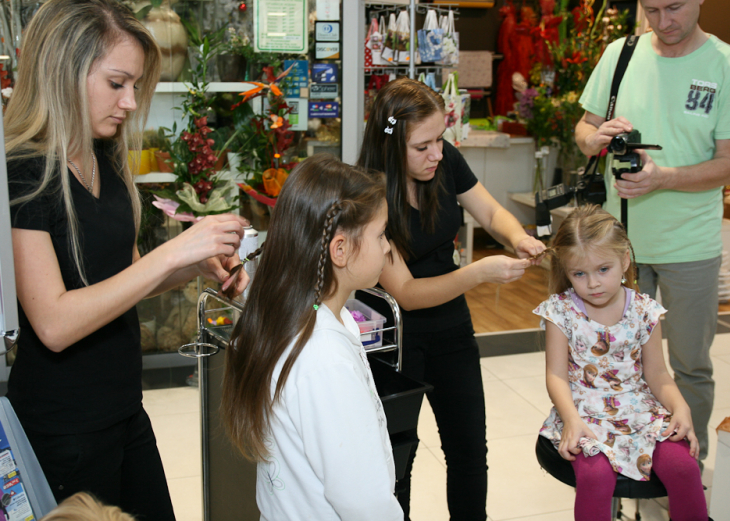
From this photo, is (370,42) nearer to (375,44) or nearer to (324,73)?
(375,44)

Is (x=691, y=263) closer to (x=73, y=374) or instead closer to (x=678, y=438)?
(x=678, y=438)

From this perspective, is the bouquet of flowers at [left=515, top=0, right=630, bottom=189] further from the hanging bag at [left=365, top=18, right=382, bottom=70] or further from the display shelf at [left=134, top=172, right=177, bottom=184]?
the display shelf at [left=134, top=172, right=177, bottom=184]

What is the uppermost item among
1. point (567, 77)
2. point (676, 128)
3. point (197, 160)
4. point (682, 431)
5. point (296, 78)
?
point (567, 77)

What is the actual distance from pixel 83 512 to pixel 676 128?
85.3 inches

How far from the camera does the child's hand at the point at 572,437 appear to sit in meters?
1.77

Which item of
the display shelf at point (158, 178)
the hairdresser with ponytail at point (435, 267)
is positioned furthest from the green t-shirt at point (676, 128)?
the display shelf at point (158, 178)

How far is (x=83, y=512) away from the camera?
91 centimetres

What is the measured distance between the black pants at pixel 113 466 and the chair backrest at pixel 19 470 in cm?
13

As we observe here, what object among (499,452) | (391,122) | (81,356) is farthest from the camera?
(499,452)

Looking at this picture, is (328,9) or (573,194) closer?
(573,194)

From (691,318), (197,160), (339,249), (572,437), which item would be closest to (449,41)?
(197,160)

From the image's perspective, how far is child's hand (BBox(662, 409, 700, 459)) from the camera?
1.79 m

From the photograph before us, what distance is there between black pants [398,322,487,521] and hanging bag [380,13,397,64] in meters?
2.48

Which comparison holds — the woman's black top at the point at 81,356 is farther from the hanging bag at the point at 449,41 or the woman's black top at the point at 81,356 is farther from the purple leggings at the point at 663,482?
the hanging bag at the point at 449,41
